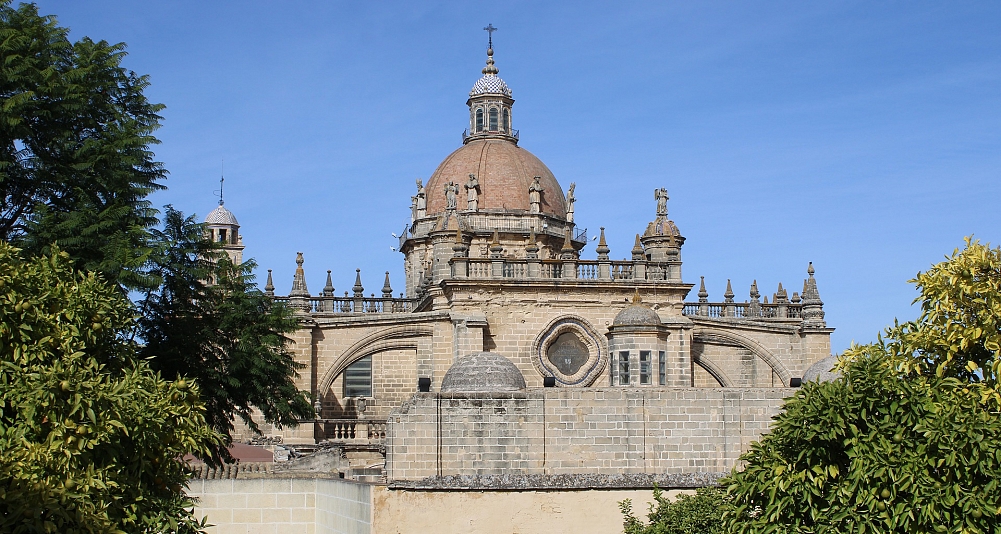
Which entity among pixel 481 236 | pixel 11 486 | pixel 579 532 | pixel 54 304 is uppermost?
pixel 481 236

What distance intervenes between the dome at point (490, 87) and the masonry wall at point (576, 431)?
92.3ft

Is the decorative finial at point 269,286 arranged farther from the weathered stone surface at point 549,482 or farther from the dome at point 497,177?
the weathered stone surface at point 549,482

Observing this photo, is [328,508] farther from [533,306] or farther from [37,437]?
[533,306]

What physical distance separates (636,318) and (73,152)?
1284cm

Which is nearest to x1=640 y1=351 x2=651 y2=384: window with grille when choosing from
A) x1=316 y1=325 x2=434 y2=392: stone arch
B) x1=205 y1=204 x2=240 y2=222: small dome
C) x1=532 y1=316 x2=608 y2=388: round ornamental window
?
x1=532 y1=316 x2=608 y2=388: round ornamental window

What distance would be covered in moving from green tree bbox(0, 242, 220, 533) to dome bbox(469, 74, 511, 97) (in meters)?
34.8

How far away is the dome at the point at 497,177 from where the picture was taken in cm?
4344

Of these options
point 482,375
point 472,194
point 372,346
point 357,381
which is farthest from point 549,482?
point 472,194

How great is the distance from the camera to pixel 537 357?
30.6 meters

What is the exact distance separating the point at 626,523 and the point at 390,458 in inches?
184

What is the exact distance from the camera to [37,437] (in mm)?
11289

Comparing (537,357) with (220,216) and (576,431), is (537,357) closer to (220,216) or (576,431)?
(576,431)

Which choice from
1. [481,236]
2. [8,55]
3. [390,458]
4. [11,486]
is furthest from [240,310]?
[481,236]

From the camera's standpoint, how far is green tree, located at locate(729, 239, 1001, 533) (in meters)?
11.3
